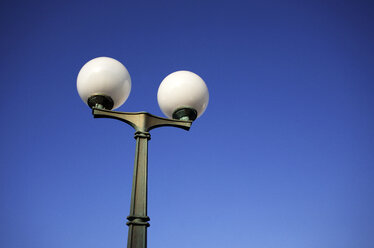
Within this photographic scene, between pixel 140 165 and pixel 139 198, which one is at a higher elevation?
pixel 140 165

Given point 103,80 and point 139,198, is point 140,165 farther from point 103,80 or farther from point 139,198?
point 103,80

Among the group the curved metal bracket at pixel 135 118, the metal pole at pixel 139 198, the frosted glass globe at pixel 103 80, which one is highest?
the frosted glass globe at pixel 103 80

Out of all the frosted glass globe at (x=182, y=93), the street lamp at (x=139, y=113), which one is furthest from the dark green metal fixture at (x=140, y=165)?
the frosted glass globe at (x=182, y=93)

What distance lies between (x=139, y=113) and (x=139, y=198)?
91cm

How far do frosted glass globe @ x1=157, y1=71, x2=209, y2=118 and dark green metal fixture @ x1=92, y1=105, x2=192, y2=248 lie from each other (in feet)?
0.88

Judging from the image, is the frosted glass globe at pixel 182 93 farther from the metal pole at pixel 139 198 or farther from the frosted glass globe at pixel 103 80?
the metal pole at pixel 139 198

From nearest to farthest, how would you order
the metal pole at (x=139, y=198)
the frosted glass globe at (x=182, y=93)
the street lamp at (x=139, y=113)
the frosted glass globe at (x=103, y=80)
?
the metal pole at (x=139, y=198) < the street lamp at (x=139, y=113) < the frosted glass globe at (x=103, y=80) < the frosted glass globe at (x=182, y=93)

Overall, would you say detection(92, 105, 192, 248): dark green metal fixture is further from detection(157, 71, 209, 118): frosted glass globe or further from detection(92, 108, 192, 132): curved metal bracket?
detection(157, 71, 209, 118): frosted glass globe

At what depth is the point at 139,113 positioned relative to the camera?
3.24 metres

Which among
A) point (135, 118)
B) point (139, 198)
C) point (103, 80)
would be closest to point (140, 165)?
point (139, 198)

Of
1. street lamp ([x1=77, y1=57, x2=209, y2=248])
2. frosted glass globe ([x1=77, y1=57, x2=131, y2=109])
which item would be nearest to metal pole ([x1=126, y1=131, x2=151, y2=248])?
street lamp ([x1=77, y1=57, x2=209, y2=248])

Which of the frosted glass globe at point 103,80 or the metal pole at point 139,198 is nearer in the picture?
the metal pole at point 139,198

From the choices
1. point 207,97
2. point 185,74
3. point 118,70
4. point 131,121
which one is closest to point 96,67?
point 118,70

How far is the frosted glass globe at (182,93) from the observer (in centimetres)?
368
